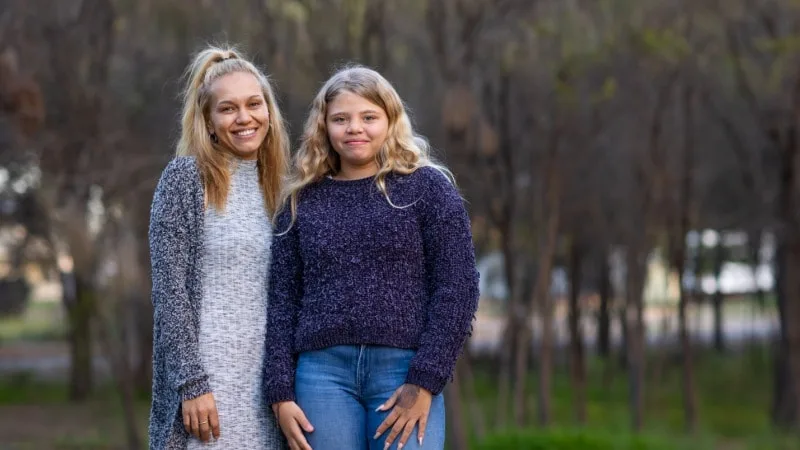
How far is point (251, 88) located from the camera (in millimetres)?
3457

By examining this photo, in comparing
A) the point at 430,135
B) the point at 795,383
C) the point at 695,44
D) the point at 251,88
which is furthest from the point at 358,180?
the point at 795,383

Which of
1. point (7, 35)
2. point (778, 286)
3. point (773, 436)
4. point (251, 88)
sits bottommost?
point (773, 436)

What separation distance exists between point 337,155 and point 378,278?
43cm

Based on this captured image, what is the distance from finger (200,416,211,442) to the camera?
3.26 metres

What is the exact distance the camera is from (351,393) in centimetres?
317

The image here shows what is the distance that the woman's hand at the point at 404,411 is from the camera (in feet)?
10.3

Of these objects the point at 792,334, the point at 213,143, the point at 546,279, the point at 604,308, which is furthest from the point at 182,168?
the point at 604,308

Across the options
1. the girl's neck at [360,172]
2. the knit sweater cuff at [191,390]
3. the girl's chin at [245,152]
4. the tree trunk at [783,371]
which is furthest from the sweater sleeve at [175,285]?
the tree trunk at [783,371]

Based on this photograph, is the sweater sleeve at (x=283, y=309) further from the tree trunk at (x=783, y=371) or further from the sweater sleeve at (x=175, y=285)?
the tree trunk at (x=783, y=371)

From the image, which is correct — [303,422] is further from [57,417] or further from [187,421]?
[57,417]

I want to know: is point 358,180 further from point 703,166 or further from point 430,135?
point 703,166

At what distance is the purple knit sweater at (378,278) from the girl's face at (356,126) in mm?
99

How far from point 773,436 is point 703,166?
6.60 meters

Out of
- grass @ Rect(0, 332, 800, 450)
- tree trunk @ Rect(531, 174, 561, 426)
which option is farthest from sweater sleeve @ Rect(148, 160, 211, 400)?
tree trunk @ Rect(531, 174, 561, 426)
